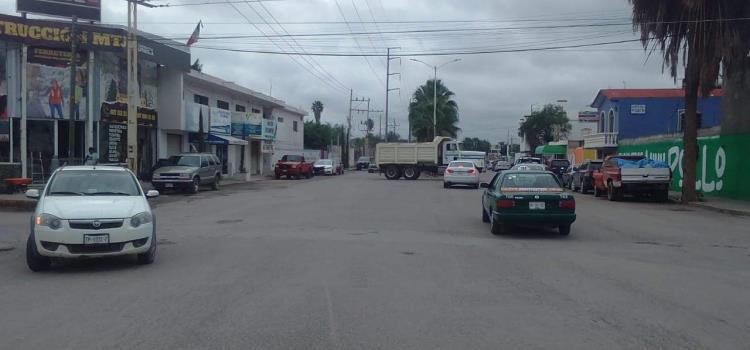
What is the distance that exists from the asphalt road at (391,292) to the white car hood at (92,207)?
0.87 metres

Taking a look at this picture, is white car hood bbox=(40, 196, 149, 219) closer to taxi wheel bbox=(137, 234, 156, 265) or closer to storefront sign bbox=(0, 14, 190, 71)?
taxi wheel bbox=(137, 234, 156, 265)

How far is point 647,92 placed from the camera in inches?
1993

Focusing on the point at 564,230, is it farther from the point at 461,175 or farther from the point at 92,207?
the point at 461,175

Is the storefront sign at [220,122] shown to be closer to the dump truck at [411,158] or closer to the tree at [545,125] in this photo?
the dump truck at [411,158]

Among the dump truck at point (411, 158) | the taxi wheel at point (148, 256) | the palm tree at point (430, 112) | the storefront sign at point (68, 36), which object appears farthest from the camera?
the palm tree at point (430, 112)

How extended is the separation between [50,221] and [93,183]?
167 cm

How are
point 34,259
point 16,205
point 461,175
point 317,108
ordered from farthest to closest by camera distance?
point 317,108 → point 461,175 → point 16,205 → point 34,259

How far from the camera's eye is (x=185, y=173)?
3006 cm

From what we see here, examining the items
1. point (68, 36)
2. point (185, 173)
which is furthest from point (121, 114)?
point (185, 173)

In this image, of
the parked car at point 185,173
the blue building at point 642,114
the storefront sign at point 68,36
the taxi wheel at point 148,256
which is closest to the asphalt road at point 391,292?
the taxi wheel at point 148,256

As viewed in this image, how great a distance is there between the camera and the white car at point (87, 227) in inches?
393

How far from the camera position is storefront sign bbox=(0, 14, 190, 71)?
28078 millimetres

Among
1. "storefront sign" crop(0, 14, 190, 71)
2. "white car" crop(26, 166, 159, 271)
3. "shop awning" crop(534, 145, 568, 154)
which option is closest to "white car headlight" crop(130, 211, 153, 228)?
"white car" crop(26, 166, 159, 271)

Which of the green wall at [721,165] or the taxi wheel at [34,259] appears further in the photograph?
the green wall at [721,165]
